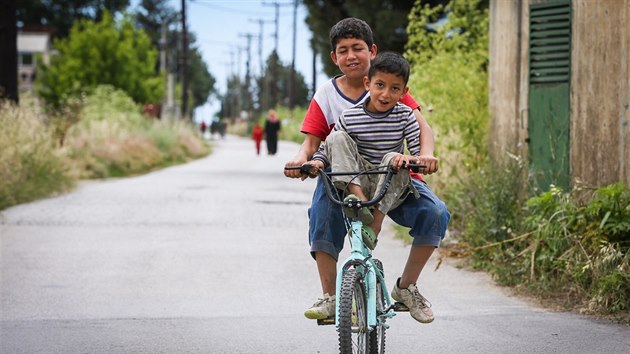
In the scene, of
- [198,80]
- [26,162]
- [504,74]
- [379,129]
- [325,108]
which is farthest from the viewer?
[198,80]

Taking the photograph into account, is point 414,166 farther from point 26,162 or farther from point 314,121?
point 26,162

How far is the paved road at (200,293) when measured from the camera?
6426mm

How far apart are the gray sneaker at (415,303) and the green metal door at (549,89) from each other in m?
4.60

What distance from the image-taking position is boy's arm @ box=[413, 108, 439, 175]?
Result: 490 centimetres

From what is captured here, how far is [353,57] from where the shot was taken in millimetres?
5305

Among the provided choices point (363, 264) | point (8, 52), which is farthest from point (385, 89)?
point (8, 52)

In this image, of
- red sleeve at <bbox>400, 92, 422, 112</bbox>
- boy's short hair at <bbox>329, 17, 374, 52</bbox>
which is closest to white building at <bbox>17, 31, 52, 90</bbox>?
boy's short hair at <bbox>329, 17, 374, 52</bbox>

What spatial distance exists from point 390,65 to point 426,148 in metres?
0.47

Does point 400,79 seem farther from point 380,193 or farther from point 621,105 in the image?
point 621,105

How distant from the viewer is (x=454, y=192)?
11172 mm

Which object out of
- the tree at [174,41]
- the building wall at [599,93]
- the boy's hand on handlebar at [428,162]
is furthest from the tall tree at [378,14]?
the tree at [174,41]

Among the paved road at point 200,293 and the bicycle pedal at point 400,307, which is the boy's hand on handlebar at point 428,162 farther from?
the paved road at point 200,293

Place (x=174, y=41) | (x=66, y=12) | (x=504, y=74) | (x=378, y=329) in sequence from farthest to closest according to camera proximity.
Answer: (x=174, y=41)
(x=66, y=12)
(x=504, y=74)
(x=378, y=329)

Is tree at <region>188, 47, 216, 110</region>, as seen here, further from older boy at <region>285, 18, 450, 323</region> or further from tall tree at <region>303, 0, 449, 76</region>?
older boy at <region>285, 18, 450, 323</region>
